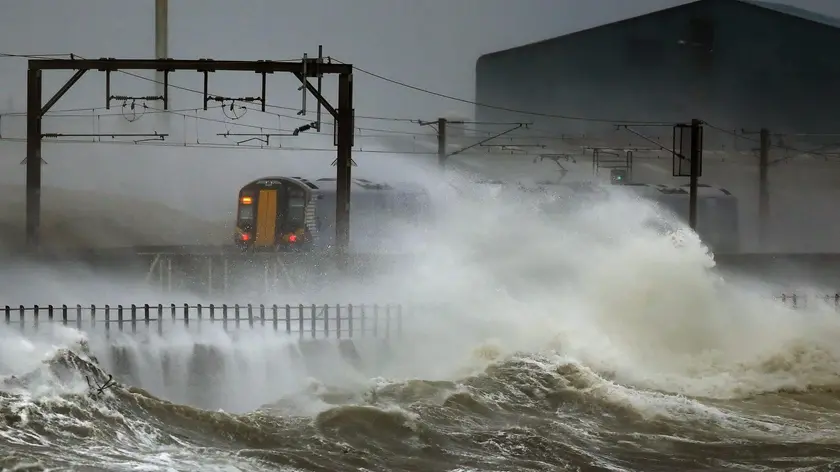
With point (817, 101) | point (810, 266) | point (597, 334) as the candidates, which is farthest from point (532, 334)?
point (817, 101)

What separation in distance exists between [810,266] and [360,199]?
12196mm

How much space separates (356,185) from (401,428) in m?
16.8

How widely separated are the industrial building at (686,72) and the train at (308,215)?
1709 cm

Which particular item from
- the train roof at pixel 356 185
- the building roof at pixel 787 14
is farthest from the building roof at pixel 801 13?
the train roof at pixel 356 185

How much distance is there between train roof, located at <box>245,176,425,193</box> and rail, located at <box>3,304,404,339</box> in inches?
366

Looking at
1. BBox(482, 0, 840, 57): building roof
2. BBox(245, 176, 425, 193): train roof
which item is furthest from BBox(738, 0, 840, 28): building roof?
BBox(245, 176, 425, 193): train roof

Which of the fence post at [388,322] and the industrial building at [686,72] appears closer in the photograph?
the fence post at [388,322]

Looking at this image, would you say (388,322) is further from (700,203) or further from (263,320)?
(700,203)

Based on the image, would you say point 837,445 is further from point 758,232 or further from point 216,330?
point 758,232

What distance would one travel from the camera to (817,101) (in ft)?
149

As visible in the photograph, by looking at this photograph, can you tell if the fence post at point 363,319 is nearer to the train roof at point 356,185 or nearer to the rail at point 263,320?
the rail at point 263,320

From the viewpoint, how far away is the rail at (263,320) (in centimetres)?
1636

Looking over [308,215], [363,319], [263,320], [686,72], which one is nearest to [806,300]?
[363,319]

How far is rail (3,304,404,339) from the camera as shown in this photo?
16.4m
